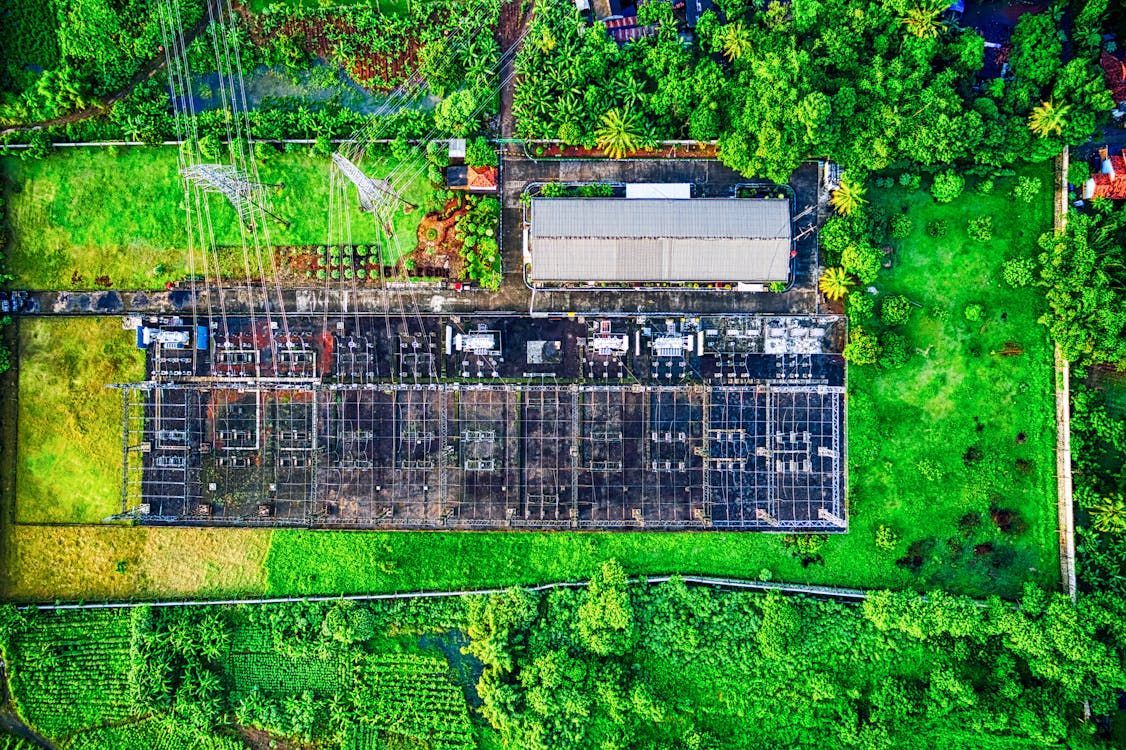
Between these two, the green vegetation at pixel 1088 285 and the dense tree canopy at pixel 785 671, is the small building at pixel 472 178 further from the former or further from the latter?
the green vegetation at pixel 1088 285

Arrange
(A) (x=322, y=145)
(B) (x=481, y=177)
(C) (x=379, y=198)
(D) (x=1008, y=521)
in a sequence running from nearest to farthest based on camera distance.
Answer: (A) (x=322, y=145), (B) (x=481, y=177), (D) (x=1008, y=521), (C) (x=379, y=198)

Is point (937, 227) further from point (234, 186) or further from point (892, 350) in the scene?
point (234, 186)

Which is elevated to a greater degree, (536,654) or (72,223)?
(72,223)

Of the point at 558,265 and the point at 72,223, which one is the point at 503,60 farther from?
the point at 72,223

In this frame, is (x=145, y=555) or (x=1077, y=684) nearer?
Result: (x=1077, y=684)

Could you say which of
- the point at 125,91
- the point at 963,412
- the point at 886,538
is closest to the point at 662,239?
the point at 963,412

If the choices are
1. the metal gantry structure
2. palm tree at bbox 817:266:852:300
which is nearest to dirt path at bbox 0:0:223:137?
the metal gantry structure

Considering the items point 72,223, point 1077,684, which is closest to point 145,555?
point 72,223
